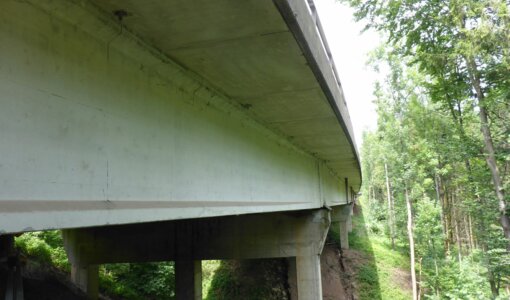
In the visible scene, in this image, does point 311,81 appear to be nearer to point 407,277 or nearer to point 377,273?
point 377,273

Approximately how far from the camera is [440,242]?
2606 centimetres

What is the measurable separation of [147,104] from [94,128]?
0.77 metres

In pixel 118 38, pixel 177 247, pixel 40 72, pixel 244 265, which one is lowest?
pixel 244 265

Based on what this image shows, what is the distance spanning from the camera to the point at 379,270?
26453 millimetres

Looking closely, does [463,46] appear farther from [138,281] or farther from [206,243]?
[138,281]

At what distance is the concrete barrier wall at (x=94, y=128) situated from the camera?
2.15 meters

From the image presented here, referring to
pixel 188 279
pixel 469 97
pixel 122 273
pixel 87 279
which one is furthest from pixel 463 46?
pixel 122 273

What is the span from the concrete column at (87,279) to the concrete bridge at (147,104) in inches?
392

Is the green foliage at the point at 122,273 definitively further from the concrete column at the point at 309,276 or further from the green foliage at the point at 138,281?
the concrete column at the point at 309,276

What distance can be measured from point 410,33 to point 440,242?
1709 cm

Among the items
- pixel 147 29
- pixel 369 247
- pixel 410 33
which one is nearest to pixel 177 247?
pixel 147 29

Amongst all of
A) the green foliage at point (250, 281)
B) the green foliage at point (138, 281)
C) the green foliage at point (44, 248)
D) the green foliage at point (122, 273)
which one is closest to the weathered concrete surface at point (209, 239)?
the green foliage at point (44, 248)

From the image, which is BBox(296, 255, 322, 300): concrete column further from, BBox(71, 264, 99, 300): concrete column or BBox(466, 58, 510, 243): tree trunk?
BBox(71, 264, 99, 300): concrete column

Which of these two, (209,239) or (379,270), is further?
(379,270)
